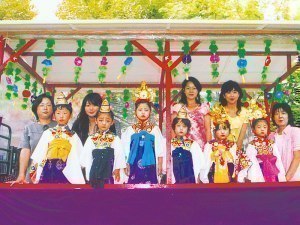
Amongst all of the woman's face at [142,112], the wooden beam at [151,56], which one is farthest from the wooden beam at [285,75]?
the woman's face at [142,112]

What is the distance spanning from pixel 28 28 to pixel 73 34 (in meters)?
0.62

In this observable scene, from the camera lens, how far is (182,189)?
16.8 feet

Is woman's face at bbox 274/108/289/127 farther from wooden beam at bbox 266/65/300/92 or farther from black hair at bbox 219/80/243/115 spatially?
wooden beam at bbox 266/65/300/92

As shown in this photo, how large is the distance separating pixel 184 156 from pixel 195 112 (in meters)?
0.94

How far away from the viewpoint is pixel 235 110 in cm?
637

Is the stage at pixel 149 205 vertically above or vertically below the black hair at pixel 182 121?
below

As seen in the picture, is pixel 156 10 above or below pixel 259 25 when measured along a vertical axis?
above

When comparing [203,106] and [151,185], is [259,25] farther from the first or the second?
[151,185]

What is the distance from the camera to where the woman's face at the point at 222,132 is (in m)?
5.65

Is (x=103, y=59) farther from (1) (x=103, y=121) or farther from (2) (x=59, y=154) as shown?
(2) (x=59, y=154)

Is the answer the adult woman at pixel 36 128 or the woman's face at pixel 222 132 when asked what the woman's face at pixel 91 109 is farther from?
the woman's face at pixel 222 132

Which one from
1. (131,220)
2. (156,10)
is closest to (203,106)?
(131,220)

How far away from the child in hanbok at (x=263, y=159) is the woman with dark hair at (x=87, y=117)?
7.67 ft

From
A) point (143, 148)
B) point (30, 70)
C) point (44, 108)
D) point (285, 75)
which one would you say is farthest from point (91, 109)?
point (285, 75)
